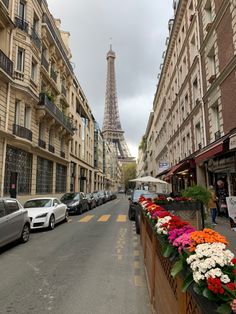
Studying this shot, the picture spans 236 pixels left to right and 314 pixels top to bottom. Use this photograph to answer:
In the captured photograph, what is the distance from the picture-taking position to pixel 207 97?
16.3m

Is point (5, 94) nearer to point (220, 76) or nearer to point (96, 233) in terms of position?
point (96, 233)

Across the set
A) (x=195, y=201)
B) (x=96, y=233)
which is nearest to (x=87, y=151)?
(x=96, y=233)

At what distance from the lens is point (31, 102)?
68.7 feet

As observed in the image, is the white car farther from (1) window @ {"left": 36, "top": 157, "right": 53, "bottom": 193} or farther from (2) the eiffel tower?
(2) the eiffel tower

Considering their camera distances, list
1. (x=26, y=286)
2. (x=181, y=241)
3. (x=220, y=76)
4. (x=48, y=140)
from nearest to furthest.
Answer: (x=181, y=241), (x=26, y=286), (x=220, y=76), (x=48, y=140)

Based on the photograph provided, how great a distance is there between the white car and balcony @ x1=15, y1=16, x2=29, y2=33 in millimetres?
13008

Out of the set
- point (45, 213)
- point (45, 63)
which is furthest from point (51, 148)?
point (45, 213)

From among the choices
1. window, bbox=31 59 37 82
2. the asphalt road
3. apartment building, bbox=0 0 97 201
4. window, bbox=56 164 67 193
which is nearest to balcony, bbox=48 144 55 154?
apartment building, bbox=0 0 97 201

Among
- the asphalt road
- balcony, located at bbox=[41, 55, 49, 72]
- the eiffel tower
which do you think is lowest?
the asphalt road

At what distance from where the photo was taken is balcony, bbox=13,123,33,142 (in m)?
18.5

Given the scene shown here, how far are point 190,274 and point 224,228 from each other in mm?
9939

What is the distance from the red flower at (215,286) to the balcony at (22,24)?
2149 centimetres

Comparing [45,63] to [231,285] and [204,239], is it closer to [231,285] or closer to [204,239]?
[204,239]

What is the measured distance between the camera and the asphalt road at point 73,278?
4242 mm
